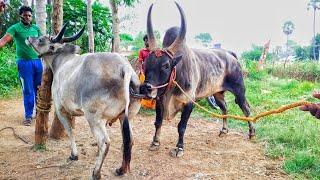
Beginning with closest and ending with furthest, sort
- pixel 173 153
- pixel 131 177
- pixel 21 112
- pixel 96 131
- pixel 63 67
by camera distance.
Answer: pixel 96 131, pixel 131 177, pixel 63 67, pixel 173 153, pixel 21 112

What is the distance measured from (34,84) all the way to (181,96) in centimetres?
307

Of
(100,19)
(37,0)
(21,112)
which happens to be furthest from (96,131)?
(100,19)

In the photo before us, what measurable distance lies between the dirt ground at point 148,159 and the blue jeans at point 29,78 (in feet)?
1.55

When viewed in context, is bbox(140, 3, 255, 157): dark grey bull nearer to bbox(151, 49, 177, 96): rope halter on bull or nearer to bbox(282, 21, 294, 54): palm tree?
bbox(151, 49, 177, 96): rope halter on bull

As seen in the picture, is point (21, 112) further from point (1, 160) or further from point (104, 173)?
point (104, 173)

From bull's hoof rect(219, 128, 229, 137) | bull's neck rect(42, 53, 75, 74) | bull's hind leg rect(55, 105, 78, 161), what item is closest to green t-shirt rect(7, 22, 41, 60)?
bull's neck rect(42, 53, 75, 74)

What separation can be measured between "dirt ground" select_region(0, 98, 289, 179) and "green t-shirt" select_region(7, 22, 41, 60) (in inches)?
49.6

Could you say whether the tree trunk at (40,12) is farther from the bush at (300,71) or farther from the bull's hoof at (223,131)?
the bush at (300,71)

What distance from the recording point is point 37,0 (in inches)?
247

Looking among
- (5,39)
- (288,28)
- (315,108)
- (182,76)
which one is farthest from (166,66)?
(288,28)

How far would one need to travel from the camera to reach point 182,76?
5.45 meters

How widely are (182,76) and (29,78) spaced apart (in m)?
2.99

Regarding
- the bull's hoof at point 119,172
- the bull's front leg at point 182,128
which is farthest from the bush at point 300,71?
the bull's hoof at point 119,172

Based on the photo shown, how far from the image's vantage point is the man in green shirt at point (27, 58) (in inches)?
257
